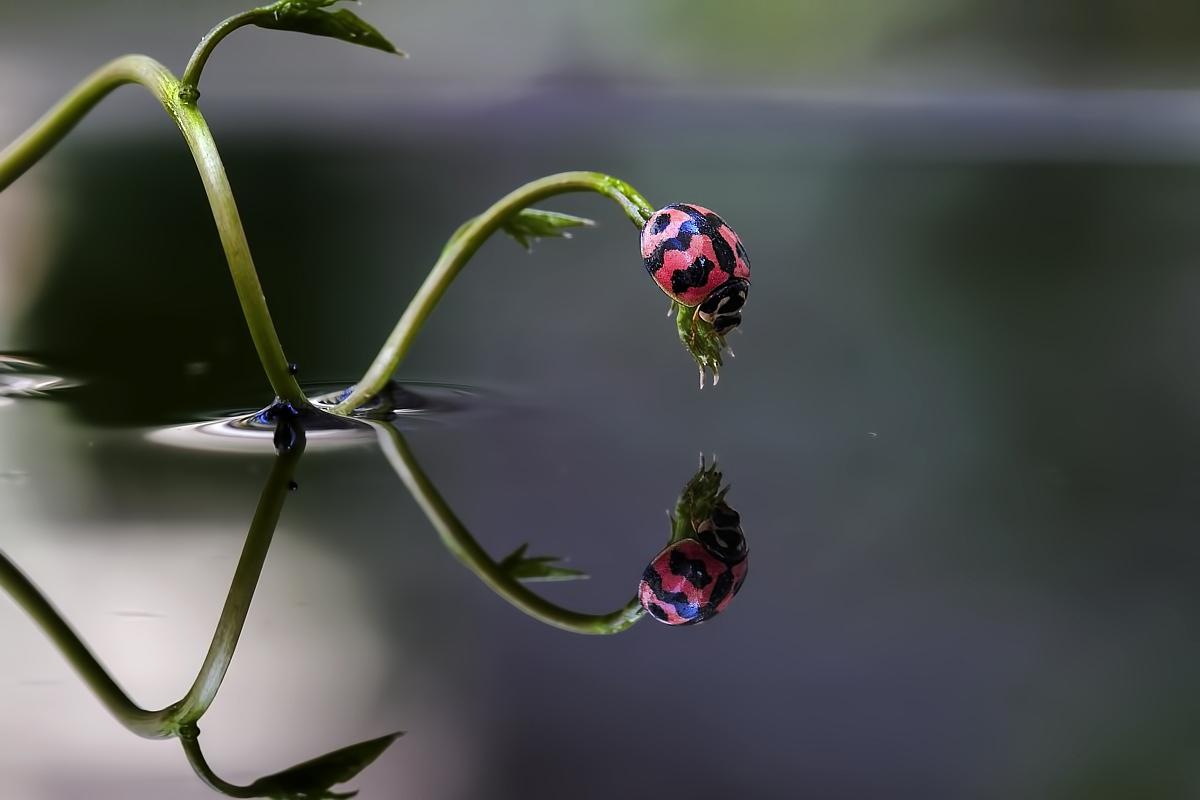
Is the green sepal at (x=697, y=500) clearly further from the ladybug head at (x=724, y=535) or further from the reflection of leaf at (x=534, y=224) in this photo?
the reflection of leaf at (x=534, y=224)

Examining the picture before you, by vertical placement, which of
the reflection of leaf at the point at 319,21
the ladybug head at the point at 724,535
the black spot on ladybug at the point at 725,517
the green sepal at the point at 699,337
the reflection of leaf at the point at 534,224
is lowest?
the ladybug head at the point at 724,535

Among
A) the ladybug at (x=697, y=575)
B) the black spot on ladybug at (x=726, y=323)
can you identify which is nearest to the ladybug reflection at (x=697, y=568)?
the ladybug at (x=697, y=575)

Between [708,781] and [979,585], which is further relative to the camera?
[979,585]

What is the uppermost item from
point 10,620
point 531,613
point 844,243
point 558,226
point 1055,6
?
point 1055,6

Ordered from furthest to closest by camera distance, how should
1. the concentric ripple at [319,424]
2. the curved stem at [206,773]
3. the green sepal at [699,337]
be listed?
1. the concentric ripple at [319,424]
2. the green sepal at [699,337]
3. the curved stem at [206,773]

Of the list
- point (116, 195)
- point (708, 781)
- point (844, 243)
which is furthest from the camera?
point (116, 195)

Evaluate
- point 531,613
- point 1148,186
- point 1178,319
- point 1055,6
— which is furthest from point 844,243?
point 1055,6

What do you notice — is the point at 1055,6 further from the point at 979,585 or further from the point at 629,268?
the point at 979,585
